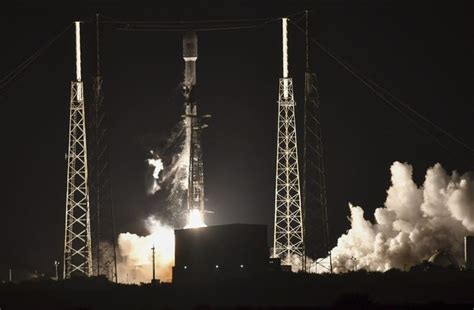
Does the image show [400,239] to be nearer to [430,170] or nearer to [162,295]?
[430,170]

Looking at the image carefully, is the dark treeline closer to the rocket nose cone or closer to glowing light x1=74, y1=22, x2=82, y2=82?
glowing light x1=74, y1=22, x2=82, y2=82

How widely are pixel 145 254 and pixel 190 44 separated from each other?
1634 cm

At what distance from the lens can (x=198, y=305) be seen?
112 meters

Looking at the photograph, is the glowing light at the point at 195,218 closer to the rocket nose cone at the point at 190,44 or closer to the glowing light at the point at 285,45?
the rocket nose cone at the point at 190,44

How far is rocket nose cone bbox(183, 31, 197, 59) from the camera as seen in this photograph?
430 feet

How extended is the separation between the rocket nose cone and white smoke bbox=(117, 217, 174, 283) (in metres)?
13.6

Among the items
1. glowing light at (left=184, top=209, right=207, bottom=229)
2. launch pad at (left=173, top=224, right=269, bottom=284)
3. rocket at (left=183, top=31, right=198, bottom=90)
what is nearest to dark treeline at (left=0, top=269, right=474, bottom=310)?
launch pad at (left=173, top=224, right=269, bottom=284)

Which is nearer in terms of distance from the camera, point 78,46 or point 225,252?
point 225,252

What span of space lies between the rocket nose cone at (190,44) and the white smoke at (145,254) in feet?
44.6

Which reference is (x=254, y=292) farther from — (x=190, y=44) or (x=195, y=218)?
(x=190, y=44)

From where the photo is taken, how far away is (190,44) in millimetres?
131250

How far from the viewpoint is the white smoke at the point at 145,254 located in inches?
5384

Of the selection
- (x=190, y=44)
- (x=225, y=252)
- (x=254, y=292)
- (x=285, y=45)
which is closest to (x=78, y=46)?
(x=190, y=44)

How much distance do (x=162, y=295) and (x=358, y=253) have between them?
84.5 feet
